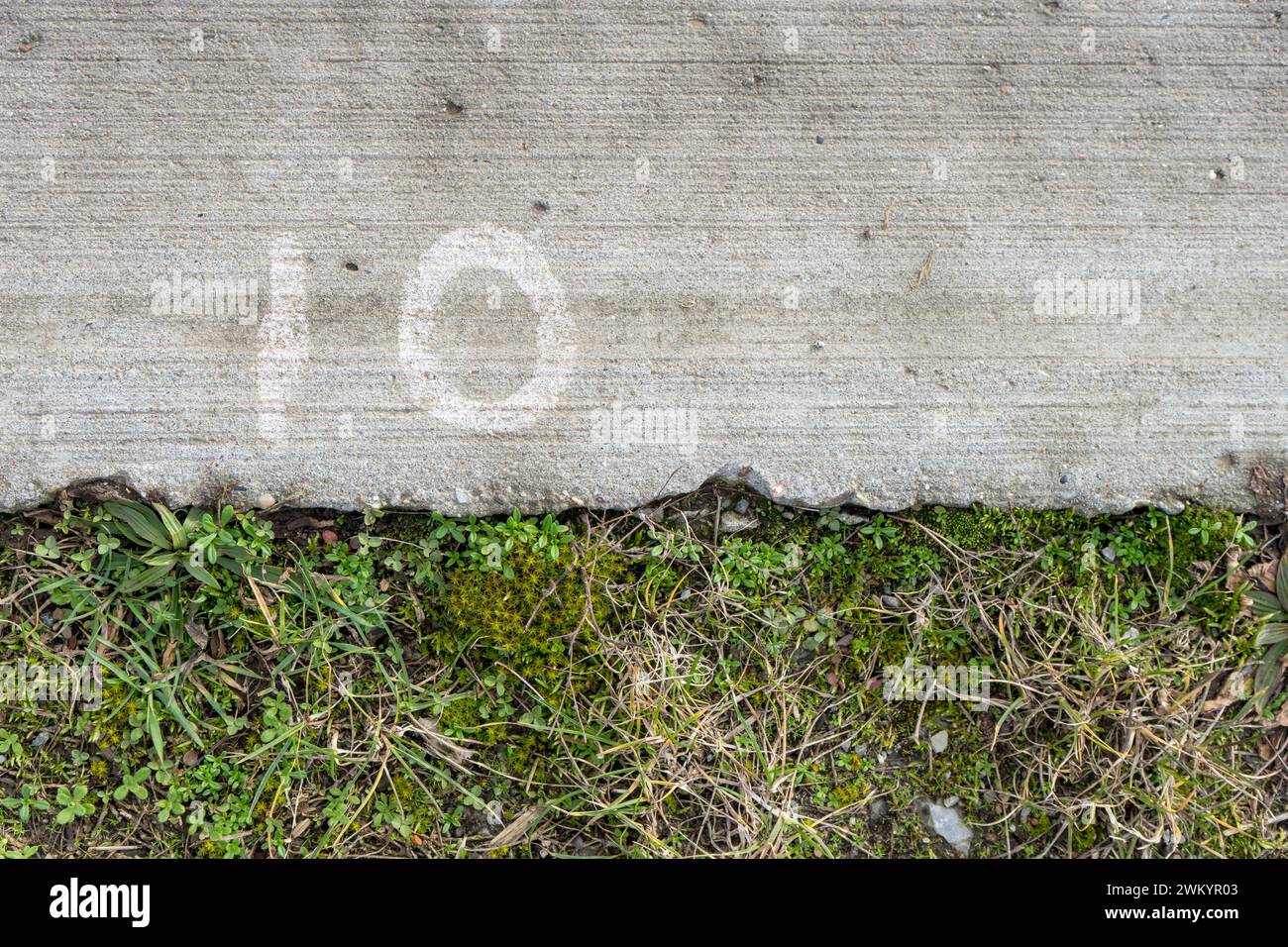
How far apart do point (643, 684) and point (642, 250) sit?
1247 mm

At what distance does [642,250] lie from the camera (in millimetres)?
2525

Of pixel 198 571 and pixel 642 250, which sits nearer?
pixel 198 571

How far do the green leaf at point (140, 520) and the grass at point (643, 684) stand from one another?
11mm

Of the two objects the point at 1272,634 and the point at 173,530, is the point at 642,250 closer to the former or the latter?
the point at 173,530

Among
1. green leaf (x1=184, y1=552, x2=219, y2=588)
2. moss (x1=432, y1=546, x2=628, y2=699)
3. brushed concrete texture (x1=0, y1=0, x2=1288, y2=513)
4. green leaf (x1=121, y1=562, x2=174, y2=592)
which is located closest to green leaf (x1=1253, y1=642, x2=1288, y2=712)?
brushed concrete texture (x1=0, y1=0, x2=1288, y2=513)

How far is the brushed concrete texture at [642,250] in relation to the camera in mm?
2496

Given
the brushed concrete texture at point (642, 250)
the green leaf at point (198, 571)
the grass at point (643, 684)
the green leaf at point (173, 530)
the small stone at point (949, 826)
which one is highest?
the brushed concrete texture at point (642, 250)

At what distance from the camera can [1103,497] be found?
2.50 metres

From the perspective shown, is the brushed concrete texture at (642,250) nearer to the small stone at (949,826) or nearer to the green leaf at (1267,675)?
the green leaf at (1267,675)

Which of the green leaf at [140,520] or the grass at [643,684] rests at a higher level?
the green leaf at [140,520]

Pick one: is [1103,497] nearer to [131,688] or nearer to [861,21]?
[861,21]

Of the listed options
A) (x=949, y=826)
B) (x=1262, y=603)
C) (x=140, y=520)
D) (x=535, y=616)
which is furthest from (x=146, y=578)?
(x=1262, y=603)

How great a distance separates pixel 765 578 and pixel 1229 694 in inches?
53.6

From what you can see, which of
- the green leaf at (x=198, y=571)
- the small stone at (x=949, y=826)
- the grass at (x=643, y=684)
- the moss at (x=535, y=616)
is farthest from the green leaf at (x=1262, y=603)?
the green leaf at (x=198, y=571)
